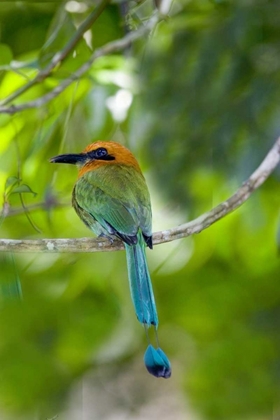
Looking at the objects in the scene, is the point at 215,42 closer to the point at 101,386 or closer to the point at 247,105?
the point at 247,105

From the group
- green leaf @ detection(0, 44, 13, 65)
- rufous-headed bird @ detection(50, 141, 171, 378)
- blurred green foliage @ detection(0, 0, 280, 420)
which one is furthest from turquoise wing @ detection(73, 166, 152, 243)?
green leaf @ detection(0, 44, 13, 65)

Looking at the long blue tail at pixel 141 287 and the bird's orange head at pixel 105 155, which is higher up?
the long blue tail at pixel 141 287

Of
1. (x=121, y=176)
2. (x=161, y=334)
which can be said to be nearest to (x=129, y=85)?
(x=121, y=176)

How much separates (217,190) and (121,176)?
332 millimetres

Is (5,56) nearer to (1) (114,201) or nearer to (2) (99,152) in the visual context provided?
(2) (99,152)

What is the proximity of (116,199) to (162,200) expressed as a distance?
0.24 meters

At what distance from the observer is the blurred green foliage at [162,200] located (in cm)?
123

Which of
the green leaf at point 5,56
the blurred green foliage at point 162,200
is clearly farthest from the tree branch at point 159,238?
the green leaf at point 5,56

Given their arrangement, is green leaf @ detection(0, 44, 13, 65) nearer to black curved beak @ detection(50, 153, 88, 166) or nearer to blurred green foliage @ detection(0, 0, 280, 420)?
blurred green foliage @ detection(0, 0, 280, 420)

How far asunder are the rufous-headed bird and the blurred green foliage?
4.9 inches

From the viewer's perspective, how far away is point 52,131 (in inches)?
45.8

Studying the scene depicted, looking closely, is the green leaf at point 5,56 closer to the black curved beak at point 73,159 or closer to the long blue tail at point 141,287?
the black curved beak at point 73,159

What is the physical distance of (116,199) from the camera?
3.22 ft

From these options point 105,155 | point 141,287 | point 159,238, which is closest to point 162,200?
point 105,155
